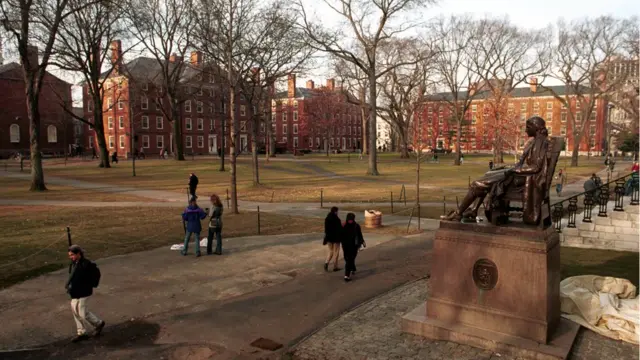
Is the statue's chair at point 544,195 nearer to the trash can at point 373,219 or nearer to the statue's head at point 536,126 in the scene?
the statue's head at point 536,126

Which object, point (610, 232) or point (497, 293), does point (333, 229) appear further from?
point (610, 232)

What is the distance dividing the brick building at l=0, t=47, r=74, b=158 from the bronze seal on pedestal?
60.1 m

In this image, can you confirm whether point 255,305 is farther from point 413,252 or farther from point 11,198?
point 11,198

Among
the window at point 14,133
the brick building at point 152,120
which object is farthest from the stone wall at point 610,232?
the window at point 14,133

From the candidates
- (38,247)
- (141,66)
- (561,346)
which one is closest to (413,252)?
(561,346)

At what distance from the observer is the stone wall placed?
1270 centimetres

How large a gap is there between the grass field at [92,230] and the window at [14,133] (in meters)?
48.5

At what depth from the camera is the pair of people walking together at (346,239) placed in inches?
398

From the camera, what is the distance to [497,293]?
22.0ft

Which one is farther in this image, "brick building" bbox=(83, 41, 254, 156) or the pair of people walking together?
"brick building" bbox=(83, 41, 254, 156)

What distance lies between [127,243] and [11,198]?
579 inches

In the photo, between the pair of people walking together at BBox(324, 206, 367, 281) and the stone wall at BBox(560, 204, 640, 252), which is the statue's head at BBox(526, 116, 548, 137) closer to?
the pair of people walking together at BBox(324, 206, 367, 281)

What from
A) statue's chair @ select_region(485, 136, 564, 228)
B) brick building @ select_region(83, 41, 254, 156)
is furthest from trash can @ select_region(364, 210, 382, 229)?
brick building @ select_region(83, 41, 254, 156)

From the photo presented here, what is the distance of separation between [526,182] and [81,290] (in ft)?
23.4
